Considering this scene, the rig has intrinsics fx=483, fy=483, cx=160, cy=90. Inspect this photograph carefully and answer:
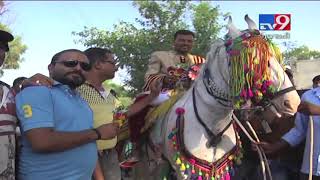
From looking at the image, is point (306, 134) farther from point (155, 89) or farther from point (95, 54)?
point (95, 54)

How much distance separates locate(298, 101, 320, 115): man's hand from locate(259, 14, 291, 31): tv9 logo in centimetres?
695

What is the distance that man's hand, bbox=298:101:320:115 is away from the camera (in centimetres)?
417

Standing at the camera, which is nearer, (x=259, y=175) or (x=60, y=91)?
(x=60, y=91)

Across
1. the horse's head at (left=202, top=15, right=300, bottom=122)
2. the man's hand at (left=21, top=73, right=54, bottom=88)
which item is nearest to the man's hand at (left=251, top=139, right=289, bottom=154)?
the horse's head at (left=202, top=15, right=300, bottom=122)

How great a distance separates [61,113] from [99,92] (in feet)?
4.69

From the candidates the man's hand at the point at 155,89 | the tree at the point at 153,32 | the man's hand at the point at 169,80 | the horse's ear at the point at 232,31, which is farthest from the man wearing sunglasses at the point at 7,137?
the tree at the point at 153,32

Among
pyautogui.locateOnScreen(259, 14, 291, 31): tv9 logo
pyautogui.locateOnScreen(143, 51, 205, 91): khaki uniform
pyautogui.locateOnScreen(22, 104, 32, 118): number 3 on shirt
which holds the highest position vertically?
pyautogui.locateOnScreen(259, 14, 291, 31): tv9 logo

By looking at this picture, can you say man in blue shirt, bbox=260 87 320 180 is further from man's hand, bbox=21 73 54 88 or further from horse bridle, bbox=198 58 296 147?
man's hand, bbox=21 73 54 88

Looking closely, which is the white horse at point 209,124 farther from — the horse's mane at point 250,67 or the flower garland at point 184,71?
the flower garland at point 184,71

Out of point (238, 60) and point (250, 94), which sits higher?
point (238, 60)

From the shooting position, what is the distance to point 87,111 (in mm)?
3418

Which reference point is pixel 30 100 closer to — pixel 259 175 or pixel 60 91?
pixel 60 91

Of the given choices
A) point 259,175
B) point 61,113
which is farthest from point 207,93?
point 61,113

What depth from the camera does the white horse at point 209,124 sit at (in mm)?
4406
